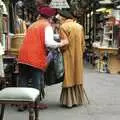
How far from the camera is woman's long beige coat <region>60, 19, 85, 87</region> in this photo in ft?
33.2

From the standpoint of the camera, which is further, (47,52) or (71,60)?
(71,60)

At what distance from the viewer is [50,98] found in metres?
11.5

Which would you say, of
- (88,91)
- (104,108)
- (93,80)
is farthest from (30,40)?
(93,80)

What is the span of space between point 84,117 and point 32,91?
211cm

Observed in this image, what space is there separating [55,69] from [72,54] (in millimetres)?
450

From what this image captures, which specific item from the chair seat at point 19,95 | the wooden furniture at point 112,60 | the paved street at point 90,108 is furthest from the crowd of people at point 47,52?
the wooden furniture at point 112,60

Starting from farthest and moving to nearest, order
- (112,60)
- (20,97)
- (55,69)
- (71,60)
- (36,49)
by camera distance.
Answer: (112,60), (71,60), (55,69), (36,49), (20,97)

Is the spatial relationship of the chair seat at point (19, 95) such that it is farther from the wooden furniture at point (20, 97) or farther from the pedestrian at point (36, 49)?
the pedestrian at point (36, 49)

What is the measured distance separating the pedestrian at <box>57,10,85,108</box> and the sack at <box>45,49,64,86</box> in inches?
4.0

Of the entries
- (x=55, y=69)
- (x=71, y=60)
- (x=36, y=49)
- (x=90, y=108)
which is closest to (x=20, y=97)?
(x=36, y=49)

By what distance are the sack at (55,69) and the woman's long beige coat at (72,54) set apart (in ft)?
0.36

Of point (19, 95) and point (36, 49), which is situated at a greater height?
point (36, 49)

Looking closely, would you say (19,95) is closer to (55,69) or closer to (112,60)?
(55,69)

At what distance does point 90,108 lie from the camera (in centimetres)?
1023
